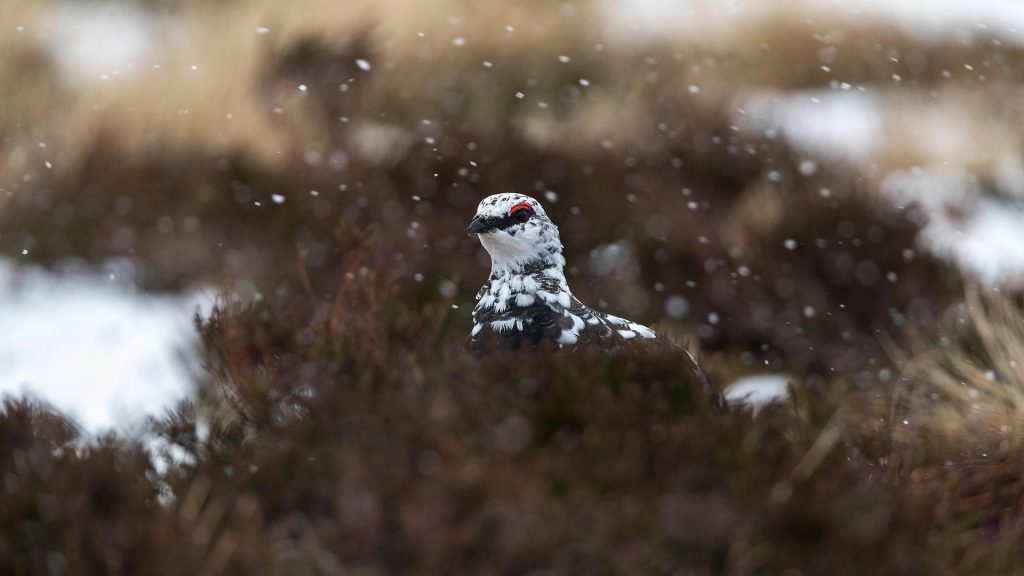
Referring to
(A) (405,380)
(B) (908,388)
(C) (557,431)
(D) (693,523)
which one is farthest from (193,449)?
(B) (908,388)

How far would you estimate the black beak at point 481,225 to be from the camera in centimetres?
290

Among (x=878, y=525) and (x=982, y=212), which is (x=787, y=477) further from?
(x=982, y=212)

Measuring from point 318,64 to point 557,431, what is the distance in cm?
419

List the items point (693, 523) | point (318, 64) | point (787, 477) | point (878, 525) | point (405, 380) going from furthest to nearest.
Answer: point (318, 64)
point (405, 380)
point (787, 477)
point (878, 525)
point (693, 523)

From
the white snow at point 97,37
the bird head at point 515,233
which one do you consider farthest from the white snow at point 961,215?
the white snow at point 97,37

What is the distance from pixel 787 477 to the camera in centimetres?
182

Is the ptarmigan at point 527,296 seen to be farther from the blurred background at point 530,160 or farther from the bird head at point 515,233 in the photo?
the blurred background at point 530,160

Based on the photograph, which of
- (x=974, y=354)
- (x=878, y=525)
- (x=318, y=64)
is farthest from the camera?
(x=318, y=64)

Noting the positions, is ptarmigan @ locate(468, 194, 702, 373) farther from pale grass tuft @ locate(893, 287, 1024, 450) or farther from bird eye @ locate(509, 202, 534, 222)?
pale grass tuft @ locate(893, 287, 1024, 450)

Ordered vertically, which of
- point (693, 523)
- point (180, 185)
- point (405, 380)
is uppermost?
point (693, 523)

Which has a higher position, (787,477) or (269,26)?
(787,477)

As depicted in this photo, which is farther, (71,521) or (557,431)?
(557,431)

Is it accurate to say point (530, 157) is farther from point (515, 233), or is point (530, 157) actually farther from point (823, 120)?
point (515, 233)

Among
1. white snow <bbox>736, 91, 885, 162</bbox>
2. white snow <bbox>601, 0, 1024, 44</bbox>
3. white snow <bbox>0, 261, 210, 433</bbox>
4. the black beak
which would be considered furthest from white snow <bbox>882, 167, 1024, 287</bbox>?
white snow <bbox>0, 261, 210, 433</bbox>
